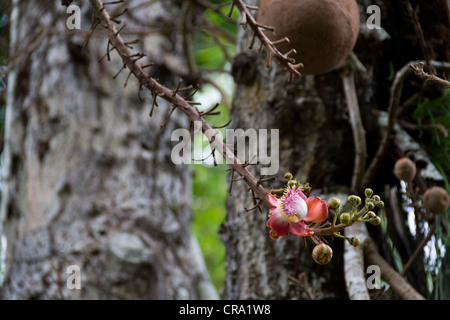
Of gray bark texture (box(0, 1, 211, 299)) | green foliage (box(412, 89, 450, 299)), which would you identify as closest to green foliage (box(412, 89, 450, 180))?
green foliage (box(412, 89, 450, 299))

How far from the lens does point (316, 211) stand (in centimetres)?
42

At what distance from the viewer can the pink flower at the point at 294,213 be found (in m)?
0.41

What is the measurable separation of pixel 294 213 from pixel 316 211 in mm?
Result: 22

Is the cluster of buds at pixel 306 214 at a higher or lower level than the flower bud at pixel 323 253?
higher

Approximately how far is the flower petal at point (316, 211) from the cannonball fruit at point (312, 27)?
0.23 meters

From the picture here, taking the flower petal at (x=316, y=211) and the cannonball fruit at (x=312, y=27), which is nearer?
the flower petal at (x=316, y=211)

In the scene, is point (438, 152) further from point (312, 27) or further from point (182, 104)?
point (182, 104)

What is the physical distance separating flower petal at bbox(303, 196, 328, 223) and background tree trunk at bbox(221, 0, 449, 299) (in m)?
0.42

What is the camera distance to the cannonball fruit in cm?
58
